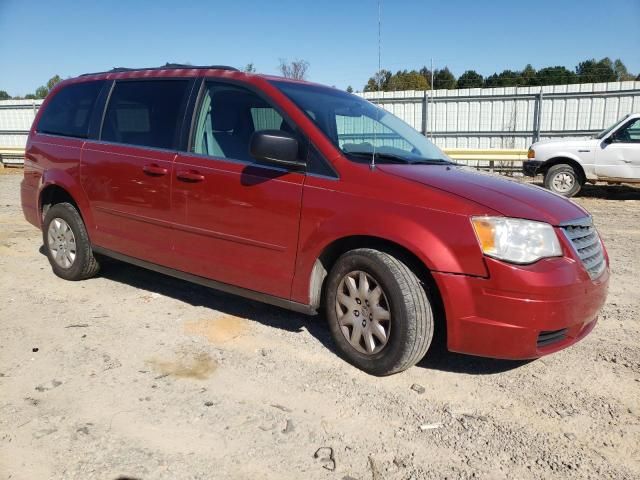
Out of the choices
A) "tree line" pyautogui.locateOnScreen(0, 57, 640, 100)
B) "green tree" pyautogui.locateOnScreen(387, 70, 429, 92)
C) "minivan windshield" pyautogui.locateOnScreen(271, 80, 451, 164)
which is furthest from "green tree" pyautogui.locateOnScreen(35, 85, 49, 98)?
"minivan windshield" pyautogui.locateOnScreen(271, 80, 451, 164)

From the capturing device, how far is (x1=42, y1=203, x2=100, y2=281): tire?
4781 mm

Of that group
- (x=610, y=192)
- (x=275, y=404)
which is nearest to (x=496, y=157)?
(x=610, y=192)

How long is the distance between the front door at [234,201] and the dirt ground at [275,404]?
533 mm

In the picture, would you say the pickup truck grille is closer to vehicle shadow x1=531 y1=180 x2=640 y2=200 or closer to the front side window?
the front side window

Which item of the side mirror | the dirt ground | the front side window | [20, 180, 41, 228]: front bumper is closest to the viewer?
the dirt ground

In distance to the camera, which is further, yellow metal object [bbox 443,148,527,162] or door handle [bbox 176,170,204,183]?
yellow metal object [bbox 443,148,527,162]

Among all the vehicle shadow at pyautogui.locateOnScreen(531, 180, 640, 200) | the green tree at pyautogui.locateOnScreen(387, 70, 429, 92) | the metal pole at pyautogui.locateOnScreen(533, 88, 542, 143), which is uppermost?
the green tree at pyautogui.locateOnScreen(387, 70, 429, 92)

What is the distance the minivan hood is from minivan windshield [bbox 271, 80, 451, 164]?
257mm

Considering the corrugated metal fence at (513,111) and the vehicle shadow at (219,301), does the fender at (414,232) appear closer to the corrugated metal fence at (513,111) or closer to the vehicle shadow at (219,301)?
the vehicle shadow at (219,301)

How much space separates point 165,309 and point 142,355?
0.90m

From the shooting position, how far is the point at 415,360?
305 centimetres

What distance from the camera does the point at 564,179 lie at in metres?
10.9

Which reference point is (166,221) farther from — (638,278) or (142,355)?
(638,278)

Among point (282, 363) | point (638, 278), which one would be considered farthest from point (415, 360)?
point (638, 278)
